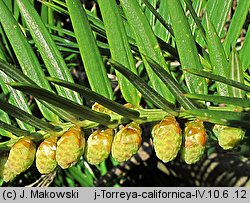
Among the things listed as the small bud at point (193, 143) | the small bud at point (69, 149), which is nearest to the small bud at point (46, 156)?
the small bud at point (69, 149)

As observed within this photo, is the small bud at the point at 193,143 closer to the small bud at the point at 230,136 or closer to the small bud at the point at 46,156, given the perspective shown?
the small bud at the point at 230,136

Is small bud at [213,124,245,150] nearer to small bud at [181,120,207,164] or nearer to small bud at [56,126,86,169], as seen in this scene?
small bud at [181,120,207,164]

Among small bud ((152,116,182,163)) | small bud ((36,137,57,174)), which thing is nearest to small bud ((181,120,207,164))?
small bud ((152,116,182,163))

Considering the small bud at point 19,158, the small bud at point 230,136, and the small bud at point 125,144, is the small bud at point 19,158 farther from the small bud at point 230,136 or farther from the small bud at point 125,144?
the small bud at point 230,136

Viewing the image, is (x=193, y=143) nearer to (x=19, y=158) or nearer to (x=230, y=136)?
(x=230, y=136)

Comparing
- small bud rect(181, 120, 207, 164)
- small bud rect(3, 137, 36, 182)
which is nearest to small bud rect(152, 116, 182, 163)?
small bud rect(181, 120, 207, 164)

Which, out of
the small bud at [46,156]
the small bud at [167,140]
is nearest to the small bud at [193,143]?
the small bud at [167,140]
